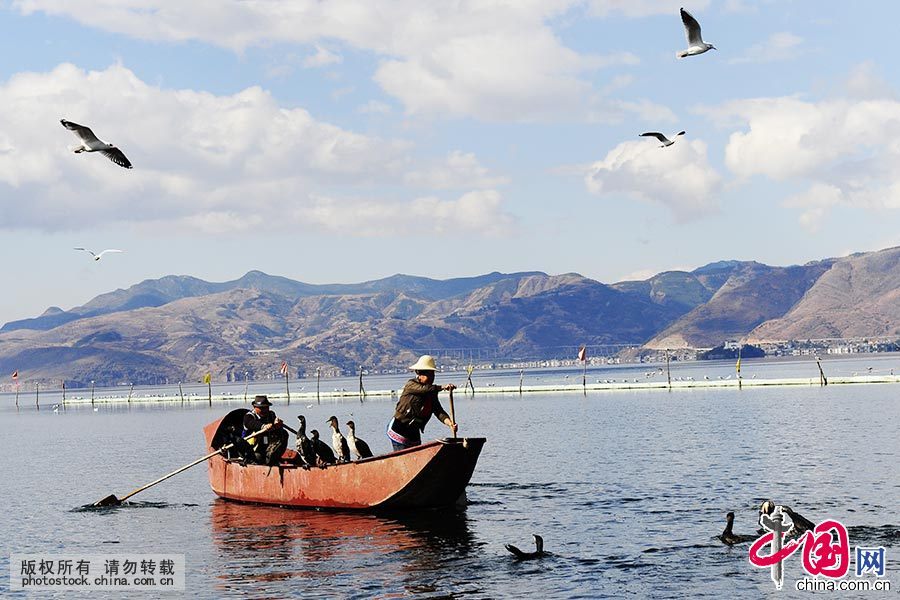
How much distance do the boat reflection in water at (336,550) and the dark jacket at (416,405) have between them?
10.1ft

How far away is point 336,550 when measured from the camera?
30.8 m

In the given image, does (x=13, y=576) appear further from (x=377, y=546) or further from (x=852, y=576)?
(x=852, y=576)

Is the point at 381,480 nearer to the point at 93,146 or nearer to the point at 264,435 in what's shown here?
the point at 264,435

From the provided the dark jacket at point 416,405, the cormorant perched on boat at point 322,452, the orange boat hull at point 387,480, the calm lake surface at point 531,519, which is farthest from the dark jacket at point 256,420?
the dark jacket at point 416,405

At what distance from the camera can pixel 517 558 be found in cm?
2869

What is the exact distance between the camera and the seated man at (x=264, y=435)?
38.5 metres

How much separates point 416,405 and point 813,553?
1217 centimetres

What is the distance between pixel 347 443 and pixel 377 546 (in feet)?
22.5

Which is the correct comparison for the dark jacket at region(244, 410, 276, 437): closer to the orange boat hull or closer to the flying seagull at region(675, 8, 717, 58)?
the orange boat hull

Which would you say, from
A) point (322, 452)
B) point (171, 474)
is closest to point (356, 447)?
point (322, 452)

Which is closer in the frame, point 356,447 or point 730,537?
point 730,537

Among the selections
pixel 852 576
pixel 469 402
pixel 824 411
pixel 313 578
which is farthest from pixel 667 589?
pixel 469 402

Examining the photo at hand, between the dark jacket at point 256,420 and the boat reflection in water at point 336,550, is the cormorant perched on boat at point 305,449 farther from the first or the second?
the dark jacket at point 256,420

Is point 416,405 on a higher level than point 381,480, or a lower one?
higher
